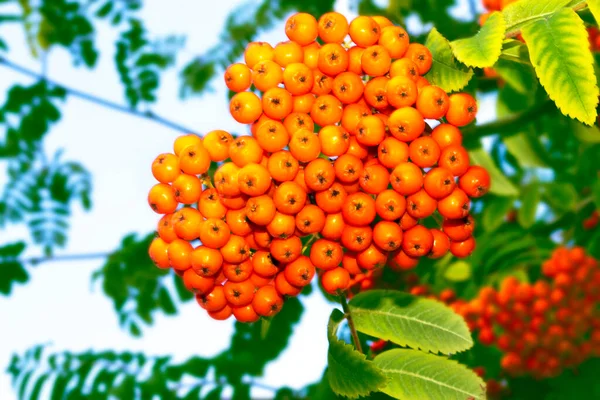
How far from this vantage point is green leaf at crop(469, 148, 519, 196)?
3533 mm

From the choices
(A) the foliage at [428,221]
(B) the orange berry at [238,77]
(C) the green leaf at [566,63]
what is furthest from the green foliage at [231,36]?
(C) the green leaf at [566,63]

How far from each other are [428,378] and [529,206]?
7.83 feet

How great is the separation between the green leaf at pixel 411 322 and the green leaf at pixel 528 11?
868 mm

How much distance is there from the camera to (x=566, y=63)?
160 cm

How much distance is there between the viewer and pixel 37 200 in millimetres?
6070

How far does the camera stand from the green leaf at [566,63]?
1.58 m

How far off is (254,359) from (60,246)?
2.99 meters

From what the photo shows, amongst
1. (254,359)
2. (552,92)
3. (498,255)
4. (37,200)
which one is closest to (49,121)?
(37,200)

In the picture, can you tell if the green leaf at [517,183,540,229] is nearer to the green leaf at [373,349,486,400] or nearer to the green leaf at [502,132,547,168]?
the green leaf at [502,132,547,168]

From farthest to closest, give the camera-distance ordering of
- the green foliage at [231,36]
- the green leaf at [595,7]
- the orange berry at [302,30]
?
1. the green foliage at [231,36]
2. the orange berry at [302,30]
3. the green leaf at [595,7]

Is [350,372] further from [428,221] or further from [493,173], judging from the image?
[493,173]

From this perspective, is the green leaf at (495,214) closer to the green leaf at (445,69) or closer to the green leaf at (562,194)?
the green leaf at (562,194)

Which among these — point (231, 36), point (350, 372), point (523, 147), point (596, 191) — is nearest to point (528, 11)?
point (350, 372)

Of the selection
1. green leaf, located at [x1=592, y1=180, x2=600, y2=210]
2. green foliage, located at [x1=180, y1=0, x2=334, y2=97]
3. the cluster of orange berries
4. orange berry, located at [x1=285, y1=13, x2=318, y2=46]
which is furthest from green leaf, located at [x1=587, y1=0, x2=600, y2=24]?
green foliage, located at [x1=180, y1=0, x2=334, y2=97]
